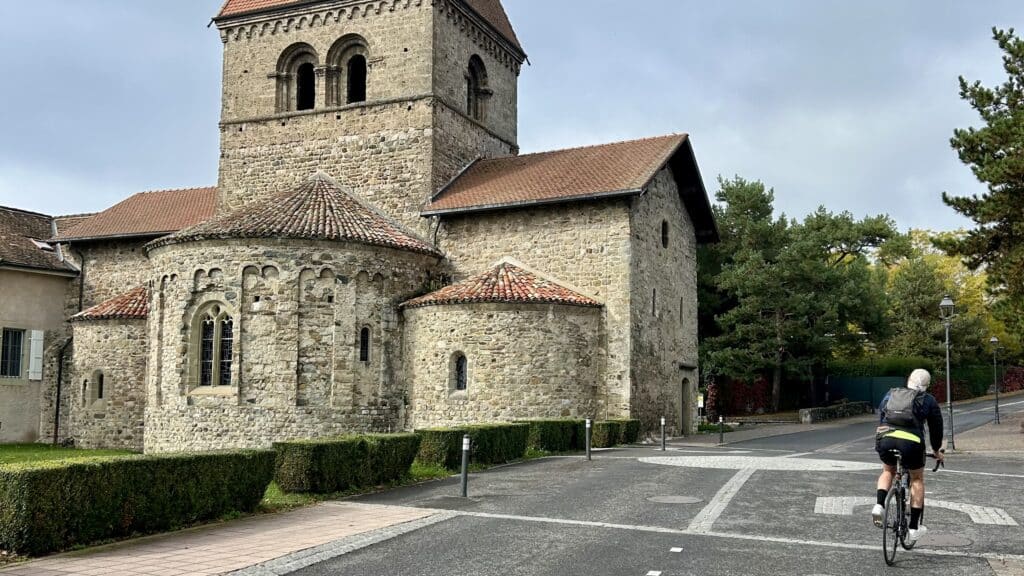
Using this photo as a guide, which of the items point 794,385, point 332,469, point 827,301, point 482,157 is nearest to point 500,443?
point 332,469

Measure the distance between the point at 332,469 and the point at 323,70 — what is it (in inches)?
773

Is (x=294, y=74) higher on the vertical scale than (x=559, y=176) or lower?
higher

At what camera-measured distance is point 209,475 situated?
37.4ft

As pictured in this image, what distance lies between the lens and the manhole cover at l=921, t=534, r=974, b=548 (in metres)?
9.72

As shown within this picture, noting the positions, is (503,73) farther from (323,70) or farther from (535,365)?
(535,365)

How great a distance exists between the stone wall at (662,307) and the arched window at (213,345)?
11311 mm

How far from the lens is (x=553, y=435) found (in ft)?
69.4

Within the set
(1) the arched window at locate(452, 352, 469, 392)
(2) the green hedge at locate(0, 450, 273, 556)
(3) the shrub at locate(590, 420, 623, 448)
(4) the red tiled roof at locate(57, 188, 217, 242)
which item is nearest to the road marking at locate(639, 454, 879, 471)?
(3) the shrub at locate(590, 420, 623, 448)

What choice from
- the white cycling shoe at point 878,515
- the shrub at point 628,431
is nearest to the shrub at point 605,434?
the shrub at point 628,431

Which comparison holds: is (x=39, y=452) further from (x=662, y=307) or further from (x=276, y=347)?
(x=662, y=307)

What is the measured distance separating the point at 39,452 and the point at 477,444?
1728 cm

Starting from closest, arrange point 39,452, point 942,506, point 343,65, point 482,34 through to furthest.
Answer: point 942,506 < point 39,452 < point 343,65 < point 482,34

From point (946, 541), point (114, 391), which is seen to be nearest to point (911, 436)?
point (946, 541)

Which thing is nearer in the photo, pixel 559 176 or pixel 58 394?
pixel 559 176
